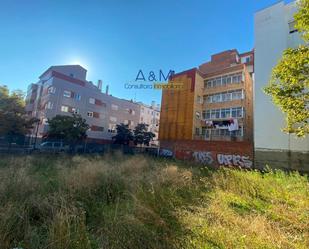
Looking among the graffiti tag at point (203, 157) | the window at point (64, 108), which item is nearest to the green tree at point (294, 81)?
the graffiti tag at point (203, 157)

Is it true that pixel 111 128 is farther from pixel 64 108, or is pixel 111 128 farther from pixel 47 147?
pixel 47 147

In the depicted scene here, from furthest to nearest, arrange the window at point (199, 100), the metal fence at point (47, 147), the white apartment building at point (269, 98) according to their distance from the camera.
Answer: the window at point (199, 100) → the metal fence at point (47, 147) → the white apartment building at point (269, 98)

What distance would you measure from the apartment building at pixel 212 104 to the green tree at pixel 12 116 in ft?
67.3

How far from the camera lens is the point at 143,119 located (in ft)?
201

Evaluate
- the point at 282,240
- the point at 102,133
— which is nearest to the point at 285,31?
the point at 282,240

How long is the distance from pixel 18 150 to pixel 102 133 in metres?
21.7

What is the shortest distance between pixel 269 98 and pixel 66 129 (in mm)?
25536

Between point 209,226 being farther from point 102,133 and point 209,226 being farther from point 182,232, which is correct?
point 102,133

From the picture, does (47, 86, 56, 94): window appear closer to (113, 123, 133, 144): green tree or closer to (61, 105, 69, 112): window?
(61, 105, 69, 112): window

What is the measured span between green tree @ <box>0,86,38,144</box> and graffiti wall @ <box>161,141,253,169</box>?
20781 millimetres

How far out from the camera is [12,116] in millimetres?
23922

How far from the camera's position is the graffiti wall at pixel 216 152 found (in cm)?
2336

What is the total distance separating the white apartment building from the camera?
64.8 feet

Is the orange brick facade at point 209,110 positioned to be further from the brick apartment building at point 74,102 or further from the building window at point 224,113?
the brick apartment building at point 74,102
